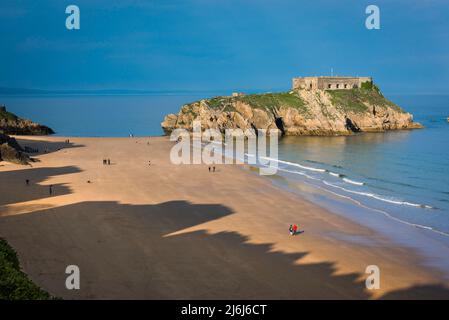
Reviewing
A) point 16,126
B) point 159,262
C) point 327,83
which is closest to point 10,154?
point 159,262

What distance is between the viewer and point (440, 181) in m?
52.9

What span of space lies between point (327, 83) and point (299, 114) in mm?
20599

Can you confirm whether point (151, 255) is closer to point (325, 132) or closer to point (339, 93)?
point (325, 132)

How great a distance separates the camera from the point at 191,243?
1174 inches

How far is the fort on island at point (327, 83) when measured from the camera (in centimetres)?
12450

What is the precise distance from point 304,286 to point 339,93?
100975 mm

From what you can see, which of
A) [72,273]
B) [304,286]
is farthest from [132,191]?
[304,286]

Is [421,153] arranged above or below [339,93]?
below

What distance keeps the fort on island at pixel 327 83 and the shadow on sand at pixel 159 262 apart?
9437 centimetres

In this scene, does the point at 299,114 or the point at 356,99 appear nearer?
the point at 299,114

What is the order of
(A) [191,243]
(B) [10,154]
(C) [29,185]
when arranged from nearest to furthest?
1. (A) [191,243]
2. (C) [29,185]
3. (B) [10,154]

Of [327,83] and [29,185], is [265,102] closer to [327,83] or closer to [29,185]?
[327,83]

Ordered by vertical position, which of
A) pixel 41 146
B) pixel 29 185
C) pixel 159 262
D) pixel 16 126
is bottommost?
pixel 159 262

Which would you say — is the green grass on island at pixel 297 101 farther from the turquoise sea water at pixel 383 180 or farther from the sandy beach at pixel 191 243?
the sandy beach at pixel 191 243
